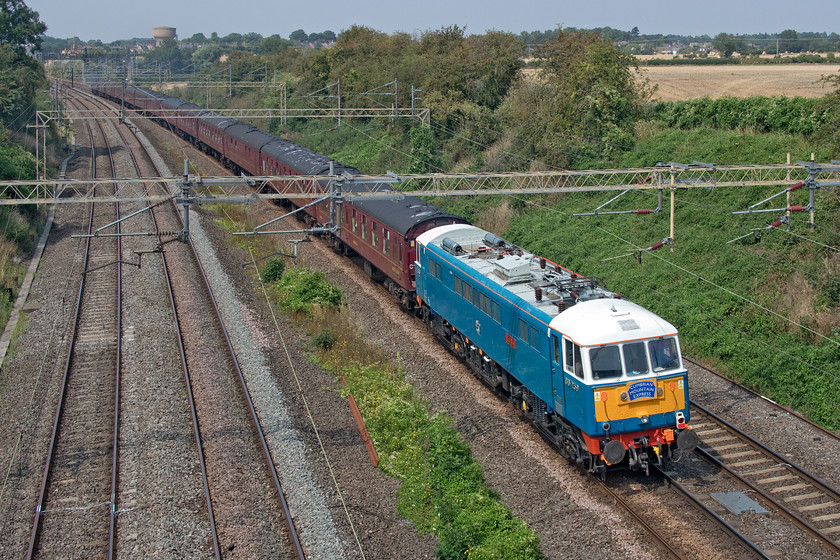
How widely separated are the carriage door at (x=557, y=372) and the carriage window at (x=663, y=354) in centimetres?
161

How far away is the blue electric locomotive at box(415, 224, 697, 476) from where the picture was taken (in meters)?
13.6

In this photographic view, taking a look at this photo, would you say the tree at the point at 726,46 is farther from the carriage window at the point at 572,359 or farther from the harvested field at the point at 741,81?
the carriage window at the point at 572,359

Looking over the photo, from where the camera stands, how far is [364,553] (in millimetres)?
12320

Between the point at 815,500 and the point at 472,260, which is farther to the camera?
the point at 472,260

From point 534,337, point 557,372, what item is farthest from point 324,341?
point 557,372

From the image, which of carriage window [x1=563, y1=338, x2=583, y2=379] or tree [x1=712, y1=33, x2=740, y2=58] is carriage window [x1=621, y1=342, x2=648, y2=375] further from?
tree [x1=712, y1=33, x2=740, y2=58]

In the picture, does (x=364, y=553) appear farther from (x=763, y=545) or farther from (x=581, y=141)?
(x=581, y=141)

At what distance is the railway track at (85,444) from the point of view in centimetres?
1306

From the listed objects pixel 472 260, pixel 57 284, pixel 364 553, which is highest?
pixel 472 260

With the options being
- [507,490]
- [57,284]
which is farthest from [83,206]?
[507,490]

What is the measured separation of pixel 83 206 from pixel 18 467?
29141 mm

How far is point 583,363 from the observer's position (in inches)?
537

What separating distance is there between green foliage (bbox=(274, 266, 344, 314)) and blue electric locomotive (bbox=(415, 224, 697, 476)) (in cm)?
795

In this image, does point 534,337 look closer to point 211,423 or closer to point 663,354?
point 663,354
